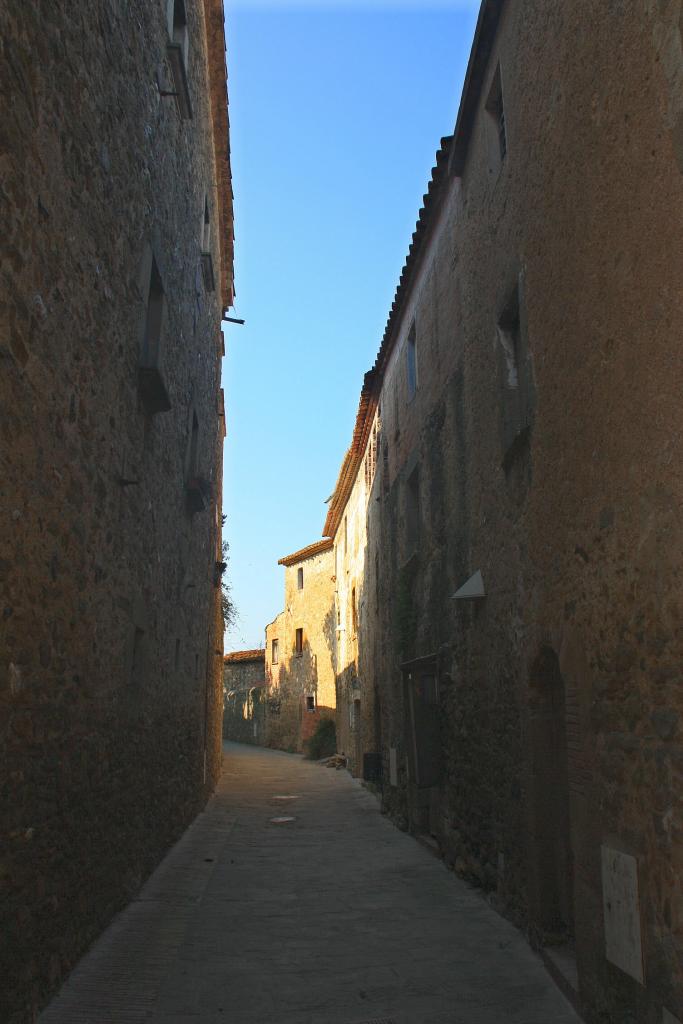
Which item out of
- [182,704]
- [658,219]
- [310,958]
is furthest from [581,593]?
[182,704]

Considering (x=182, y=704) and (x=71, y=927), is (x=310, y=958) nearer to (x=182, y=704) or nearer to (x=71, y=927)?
(x=71, y=927)

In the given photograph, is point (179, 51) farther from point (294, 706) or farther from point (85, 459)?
point (294, 706)

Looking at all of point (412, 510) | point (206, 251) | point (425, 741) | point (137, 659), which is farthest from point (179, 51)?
point (425, 741)

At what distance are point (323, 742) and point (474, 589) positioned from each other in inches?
793

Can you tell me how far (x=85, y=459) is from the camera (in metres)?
4.73

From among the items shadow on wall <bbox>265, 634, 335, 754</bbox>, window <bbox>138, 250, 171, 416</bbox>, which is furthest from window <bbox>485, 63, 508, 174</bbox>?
shadow on wall <bbox>265, 634, 335, 754</bbox>

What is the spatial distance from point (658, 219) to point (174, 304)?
5.81 meters

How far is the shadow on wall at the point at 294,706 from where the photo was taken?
27938 millimetres

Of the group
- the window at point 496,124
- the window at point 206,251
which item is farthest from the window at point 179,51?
the window at point 496,124

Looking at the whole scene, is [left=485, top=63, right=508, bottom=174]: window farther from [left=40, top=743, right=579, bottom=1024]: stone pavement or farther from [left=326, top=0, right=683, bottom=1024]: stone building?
[left=40, top=743, right=579, bottom=1024]: stone pavement

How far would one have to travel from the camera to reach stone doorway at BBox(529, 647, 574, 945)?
5191 mm

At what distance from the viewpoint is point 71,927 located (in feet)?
14.6

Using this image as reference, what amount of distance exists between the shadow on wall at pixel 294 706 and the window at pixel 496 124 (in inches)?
859

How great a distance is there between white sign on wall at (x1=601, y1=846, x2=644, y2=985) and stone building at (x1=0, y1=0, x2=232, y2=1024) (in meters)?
2.77
